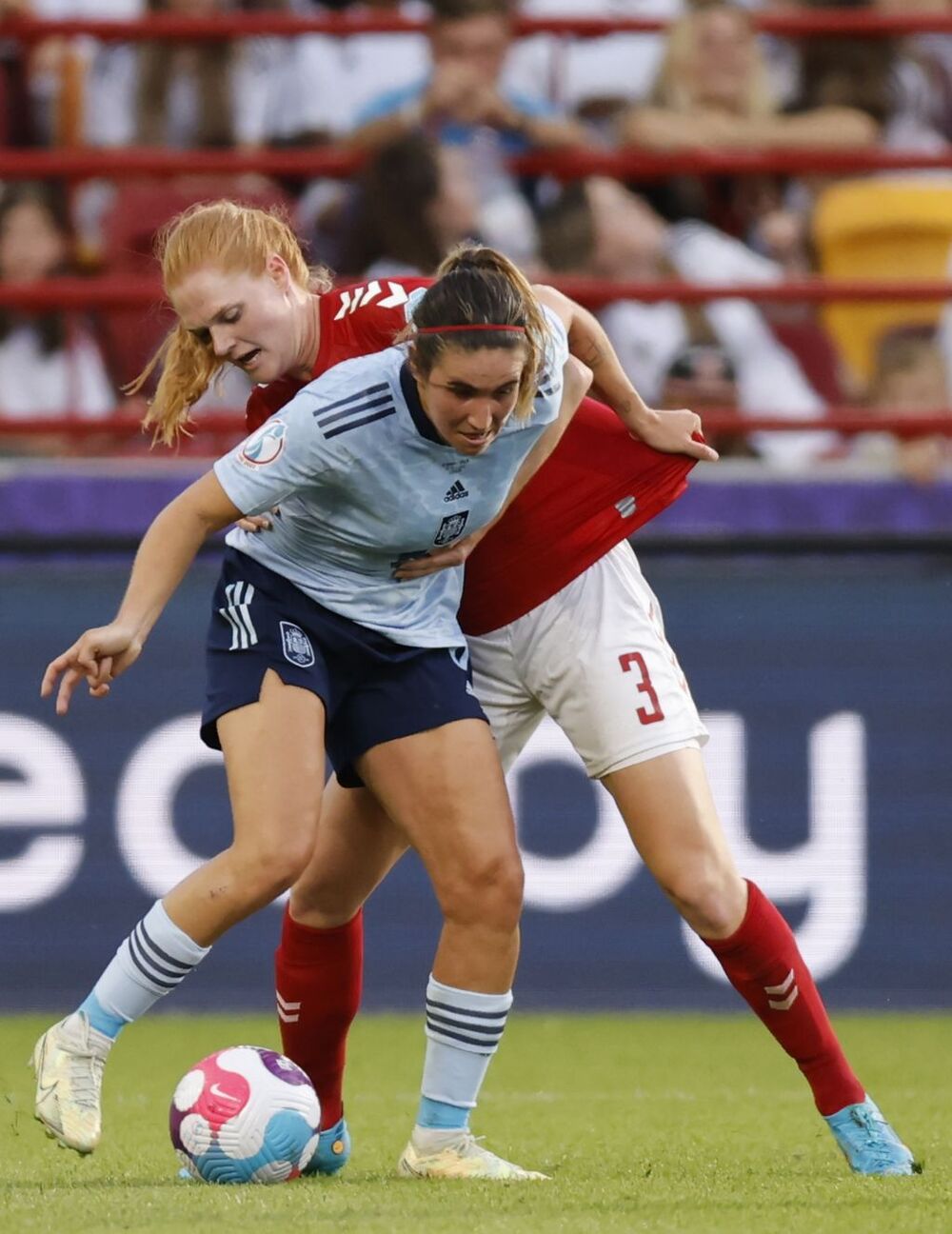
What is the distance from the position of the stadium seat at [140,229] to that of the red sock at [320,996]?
3.89 metres

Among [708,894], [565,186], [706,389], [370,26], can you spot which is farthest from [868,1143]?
[370,26]

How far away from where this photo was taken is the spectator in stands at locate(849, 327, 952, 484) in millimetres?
7500

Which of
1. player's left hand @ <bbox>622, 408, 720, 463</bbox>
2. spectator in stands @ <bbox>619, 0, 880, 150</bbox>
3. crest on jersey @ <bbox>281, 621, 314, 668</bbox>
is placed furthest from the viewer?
spectator in stands @ <bbox>619, 0, 880, 150</bbox>

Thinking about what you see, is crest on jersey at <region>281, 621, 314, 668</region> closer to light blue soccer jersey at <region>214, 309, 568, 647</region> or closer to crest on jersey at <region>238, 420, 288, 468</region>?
light blue soccer jersey at <region>214, 309, 568, 647</region>

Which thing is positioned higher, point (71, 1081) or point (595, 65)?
point (595, 65)

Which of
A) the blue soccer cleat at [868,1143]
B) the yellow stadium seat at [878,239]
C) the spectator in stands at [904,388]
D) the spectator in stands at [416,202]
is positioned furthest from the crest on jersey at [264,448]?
the yellow stadium seat at [878,239]

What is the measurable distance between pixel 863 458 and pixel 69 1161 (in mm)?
3957

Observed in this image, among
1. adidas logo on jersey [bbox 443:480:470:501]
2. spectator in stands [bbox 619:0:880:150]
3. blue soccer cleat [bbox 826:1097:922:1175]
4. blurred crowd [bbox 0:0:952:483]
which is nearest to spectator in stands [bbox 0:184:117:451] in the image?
blurred crowd [bbox 0:0:952:483]

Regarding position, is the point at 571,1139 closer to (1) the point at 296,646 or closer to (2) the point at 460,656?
(2) the point at 460,656

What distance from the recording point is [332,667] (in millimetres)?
4066

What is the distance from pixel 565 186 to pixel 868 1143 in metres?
4.64

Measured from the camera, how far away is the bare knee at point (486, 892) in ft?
12.9

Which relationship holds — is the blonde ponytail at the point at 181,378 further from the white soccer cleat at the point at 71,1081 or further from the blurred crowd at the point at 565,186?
the blurred crowd at the point at 565,186

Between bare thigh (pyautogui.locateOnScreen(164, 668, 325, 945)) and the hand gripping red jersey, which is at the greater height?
the hand gripping red jersey
